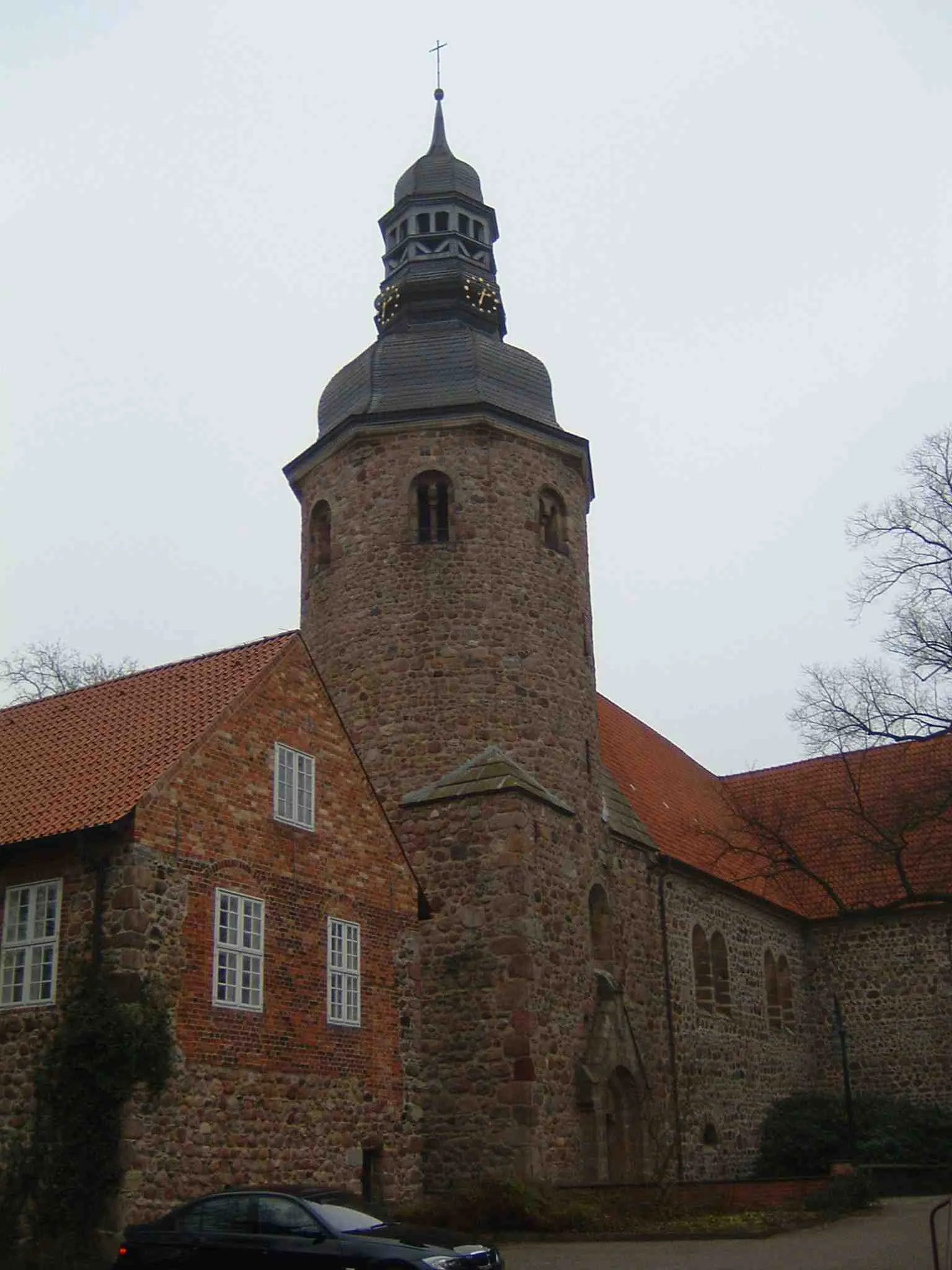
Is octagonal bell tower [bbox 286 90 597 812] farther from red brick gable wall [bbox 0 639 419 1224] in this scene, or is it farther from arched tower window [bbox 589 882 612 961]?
red brick gable wall [bbox 0 639 419 1224]

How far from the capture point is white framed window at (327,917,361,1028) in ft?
61.0

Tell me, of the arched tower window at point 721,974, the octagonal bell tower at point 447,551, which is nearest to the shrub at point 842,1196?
the octagonal bell tower at point 447,551

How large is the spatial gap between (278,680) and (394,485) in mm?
6853

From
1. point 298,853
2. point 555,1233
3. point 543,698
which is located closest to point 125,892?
point 298,853

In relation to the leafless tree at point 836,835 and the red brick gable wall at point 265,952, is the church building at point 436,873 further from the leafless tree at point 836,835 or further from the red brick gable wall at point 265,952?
the leafless tree at point 836,835

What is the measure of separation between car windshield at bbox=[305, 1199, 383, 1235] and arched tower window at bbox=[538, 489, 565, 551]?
1452 centimetres

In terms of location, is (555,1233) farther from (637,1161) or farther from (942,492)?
(942,492)

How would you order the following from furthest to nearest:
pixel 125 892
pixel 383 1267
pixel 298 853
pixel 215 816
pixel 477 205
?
pixel 477 205
pixel 298 853
pixel 215 816
pixel 125 892
pixel 383 1267

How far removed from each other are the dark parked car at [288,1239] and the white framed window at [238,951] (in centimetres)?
378

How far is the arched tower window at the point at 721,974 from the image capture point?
1119 inches

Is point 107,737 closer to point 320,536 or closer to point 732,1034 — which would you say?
point 320,536

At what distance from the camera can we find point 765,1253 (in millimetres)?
14789

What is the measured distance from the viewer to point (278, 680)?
1875 centimetres

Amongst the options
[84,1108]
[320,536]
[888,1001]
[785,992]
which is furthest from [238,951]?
[888,1001]
